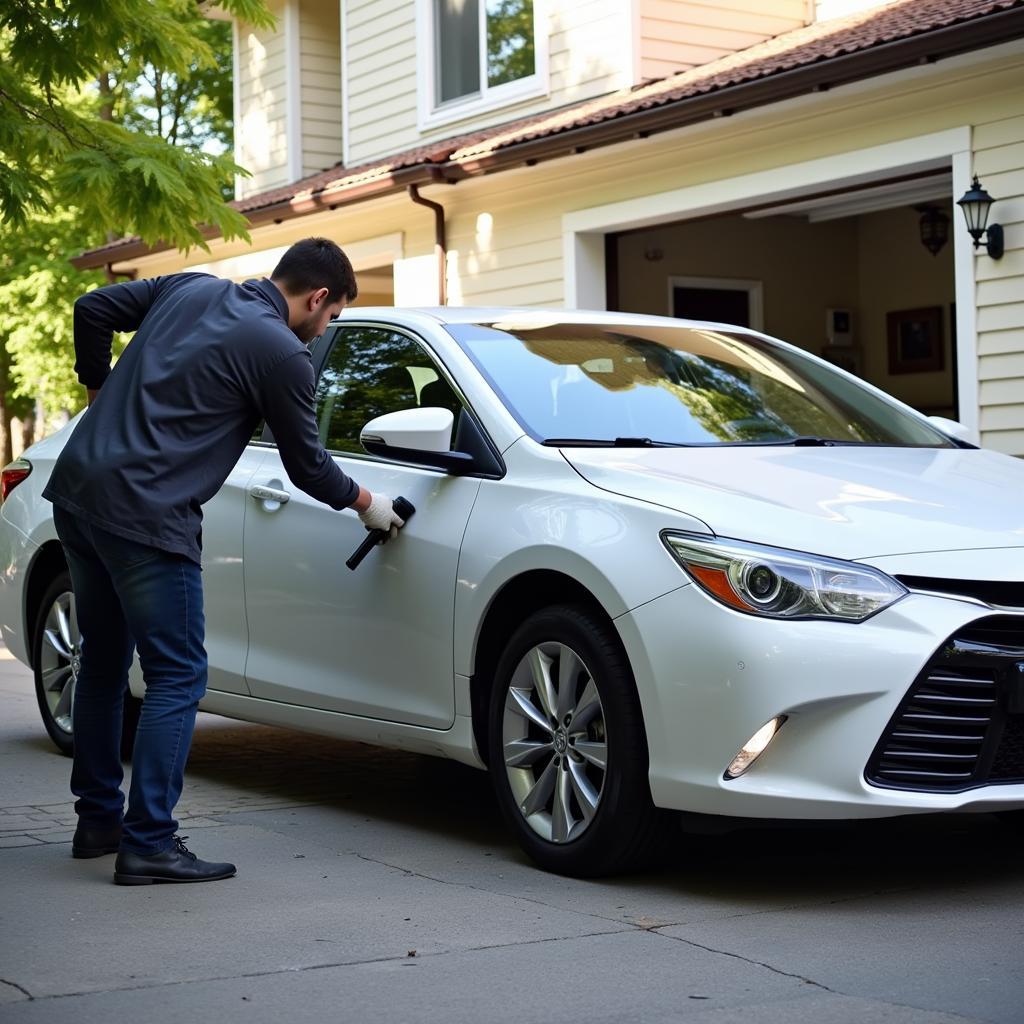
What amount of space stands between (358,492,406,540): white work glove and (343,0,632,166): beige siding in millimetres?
9714

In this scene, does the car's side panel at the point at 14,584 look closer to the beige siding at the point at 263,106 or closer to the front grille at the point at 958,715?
the front grille at the point at 958,715

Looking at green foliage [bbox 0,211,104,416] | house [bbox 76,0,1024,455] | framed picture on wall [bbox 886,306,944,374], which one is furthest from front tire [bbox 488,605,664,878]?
green foliage [bbox 0,211,104,416]

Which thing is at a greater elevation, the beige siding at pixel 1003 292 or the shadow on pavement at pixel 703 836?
the beige siding at pixel 1003 292

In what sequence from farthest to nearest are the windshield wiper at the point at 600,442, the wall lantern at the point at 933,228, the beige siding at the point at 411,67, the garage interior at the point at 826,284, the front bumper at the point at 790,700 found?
the garage interior at the point at 826,284
the beige siding at the point at 411,67
the wall lantern at the point at 933,228
the windshield wiper at the point at 600,442
the front bumper at the point at 790,700

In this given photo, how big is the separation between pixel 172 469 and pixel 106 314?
2.44 ft

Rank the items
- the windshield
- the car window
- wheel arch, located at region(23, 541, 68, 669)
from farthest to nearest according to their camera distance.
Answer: wheel arch, located at region(23, 541, 68, 669), the car window, the windshield

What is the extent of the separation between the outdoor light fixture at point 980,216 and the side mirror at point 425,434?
6082mm

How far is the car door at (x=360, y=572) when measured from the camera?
5.46 meters

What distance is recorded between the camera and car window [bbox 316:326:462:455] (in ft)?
19.4

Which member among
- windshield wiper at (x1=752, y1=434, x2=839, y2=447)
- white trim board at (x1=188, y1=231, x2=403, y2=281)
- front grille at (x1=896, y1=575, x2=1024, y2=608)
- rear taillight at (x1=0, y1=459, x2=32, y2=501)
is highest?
white trim board at (x1=188, y1=231, x2=403, y2=281)

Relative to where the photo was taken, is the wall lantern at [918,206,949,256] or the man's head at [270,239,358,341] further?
the wall lantern at [918,206,949,256]

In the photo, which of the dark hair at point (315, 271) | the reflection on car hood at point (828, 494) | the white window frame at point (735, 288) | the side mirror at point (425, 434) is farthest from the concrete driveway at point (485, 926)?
the white window frame at point (735, 288)

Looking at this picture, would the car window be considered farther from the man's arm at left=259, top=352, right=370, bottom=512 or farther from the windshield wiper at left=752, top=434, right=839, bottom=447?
the windshield wiper at left=752, top=434, right=839, bottom=447

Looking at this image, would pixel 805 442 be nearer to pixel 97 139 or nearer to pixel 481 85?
pixel 97 139
